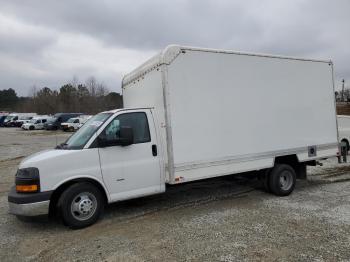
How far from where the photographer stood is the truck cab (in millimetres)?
5695

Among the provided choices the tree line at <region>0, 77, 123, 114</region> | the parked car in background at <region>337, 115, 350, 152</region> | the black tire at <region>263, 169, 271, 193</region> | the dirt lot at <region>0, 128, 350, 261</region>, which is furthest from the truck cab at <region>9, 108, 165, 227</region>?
the tree line at <region>0, 77, 123, 114</region>

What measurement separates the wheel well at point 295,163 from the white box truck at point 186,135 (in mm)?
24

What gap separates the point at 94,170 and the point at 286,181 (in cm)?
445

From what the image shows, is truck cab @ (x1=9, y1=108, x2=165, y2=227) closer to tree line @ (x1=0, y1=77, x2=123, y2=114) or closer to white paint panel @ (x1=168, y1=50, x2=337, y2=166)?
white paint panel @ (x1=168, y1=50, x2=337, y2=166)

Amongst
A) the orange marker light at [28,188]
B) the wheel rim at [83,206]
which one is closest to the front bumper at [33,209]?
the orange marker light at [28,188]

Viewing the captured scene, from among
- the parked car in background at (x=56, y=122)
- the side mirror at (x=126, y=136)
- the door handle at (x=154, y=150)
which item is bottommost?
the door handle at (x=154, y=150)

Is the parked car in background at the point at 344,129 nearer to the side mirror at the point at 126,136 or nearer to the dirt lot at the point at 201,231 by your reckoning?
the dirt lot at the point at 201,231

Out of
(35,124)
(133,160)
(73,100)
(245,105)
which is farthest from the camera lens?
(73,100)

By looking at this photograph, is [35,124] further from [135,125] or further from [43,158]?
[43,158]

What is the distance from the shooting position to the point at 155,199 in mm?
7898

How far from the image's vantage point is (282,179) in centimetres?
811

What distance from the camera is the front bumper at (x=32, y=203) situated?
562 centimetres

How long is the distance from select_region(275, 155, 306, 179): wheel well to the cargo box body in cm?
19

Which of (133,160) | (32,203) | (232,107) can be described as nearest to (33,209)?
(32,203)
